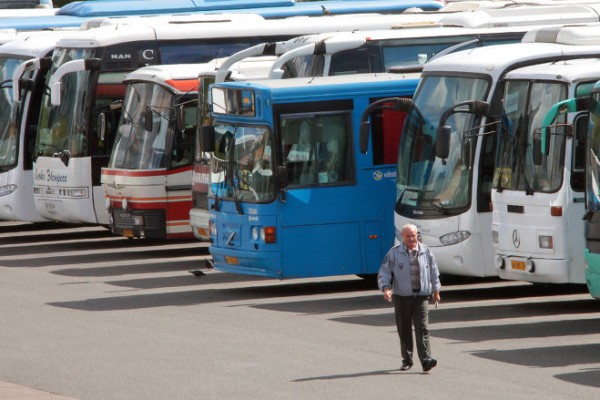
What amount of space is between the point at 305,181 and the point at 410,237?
5232 mm

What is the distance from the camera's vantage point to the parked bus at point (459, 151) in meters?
17.5

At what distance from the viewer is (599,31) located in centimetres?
1825

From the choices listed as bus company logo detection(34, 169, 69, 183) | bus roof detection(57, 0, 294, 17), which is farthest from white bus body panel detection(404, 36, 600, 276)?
bus roof detection(57, 0, 294, 17)

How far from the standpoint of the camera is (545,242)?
16.3 meters

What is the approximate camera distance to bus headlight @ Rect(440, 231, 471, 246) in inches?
691

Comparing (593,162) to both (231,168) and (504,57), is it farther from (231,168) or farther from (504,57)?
(231,168)

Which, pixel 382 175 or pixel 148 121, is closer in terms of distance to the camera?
pixel 382 175

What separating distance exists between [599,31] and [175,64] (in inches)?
338

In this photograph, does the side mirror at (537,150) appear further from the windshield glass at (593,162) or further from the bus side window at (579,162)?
the windshield glass at (593,162)

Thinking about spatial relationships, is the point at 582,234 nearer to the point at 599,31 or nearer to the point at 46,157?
the point at 599,31

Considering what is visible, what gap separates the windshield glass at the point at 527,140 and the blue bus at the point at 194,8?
14.9m

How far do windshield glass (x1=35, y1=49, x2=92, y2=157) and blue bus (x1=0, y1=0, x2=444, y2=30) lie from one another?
608cm

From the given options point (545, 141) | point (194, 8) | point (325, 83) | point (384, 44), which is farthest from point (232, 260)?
point (194, 8)

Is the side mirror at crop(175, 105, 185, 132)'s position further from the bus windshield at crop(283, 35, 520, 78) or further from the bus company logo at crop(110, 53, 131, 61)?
the bus company logo at crop(110, 53, 131, 61)
